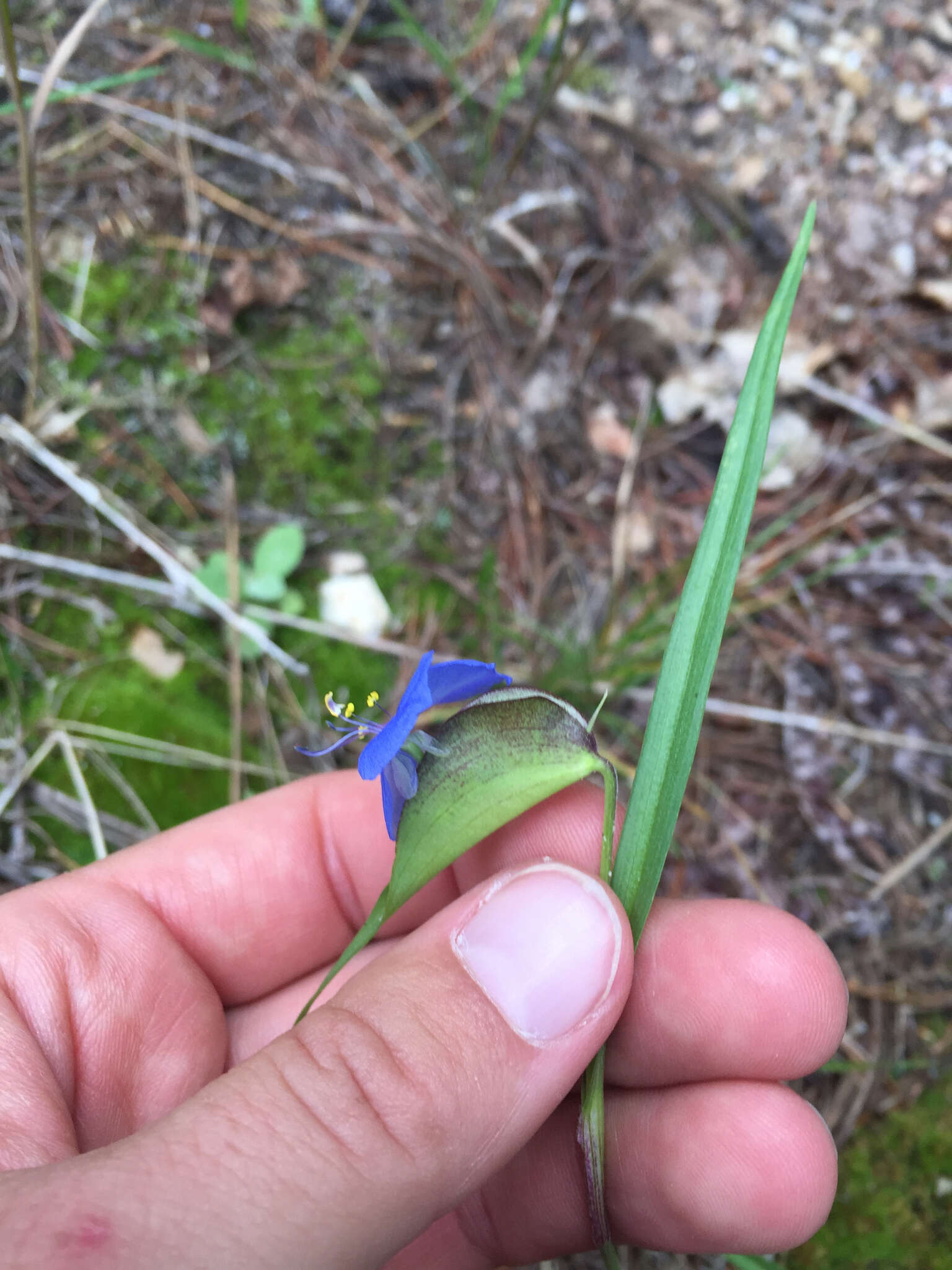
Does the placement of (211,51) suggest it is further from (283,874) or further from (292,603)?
(283,874)

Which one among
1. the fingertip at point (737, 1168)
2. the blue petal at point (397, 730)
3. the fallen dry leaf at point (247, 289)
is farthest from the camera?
the fallen dry leaf at point (247, 289)

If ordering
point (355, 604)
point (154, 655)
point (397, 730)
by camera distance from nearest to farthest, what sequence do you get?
point (397, 730)
point (154, 655)
point (355, 604)

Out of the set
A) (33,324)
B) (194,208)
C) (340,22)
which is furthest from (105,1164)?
(340,22)

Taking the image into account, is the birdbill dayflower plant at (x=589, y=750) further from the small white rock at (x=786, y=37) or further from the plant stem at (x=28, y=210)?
the small white rock at (x=786, y=37)

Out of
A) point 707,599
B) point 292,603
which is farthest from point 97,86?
point 707,599

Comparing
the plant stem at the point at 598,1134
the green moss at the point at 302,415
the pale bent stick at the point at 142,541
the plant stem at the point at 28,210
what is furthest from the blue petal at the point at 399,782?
the plant stem at the point at 28,210

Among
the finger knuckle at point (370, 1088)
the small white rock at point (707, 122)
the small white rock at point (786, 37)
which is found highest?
the small white rock at point (786, 37)
